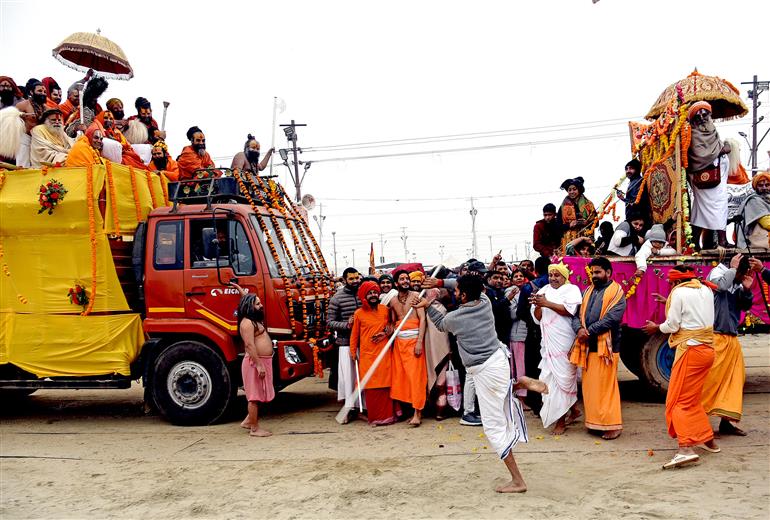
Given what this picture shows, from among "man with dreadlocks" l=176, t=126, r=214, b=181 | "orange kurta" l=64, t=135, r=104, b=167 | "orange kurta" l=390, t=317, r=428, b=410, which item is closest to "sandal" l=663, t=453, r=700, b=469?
"orange kurta" l=390, t=317, r=428, b=410

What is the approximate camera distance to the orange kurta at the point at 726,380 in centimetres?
560

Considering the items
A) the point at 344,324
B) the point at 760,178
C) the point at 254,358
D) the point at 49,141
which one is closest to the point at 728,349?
the point at 760,178

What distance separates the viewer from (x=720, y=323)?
5.63m

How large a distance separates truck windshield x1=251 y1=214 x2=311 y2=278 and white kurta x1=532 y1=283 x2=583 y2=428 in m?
3.00

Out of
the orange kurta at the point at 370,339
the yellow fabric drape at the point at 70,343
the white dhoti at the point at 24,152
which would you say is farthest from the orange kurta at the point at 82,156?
the orange kurta at the point at 370,339

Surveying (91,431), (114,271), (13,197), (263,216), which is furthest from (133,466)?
(13,197)

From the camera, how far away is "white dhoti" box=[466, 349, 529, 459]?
14.9ft

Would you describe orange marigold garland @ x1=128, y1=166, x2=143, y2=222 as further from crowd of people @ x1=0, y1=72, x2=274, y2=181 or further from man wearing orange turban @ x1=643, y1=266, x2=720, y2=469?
man wearing orange turban @ x1=643, y1=266, x2=720, y2=469

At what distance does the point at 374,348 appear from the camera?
23.1ft

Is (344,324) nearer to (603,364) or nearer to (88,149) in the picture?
(603,364)

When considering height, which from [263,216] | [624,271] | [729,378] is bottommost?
[729,378]

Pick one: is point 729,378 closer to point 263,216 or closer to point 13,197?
point 263,216

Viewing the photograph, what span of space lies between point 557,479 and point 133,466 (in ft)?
12.2

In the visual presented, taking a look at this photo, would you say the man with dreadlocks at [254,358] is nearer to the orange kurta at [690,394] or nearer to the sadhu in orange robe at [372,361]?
the sadhu in orange robe at [372,361]
